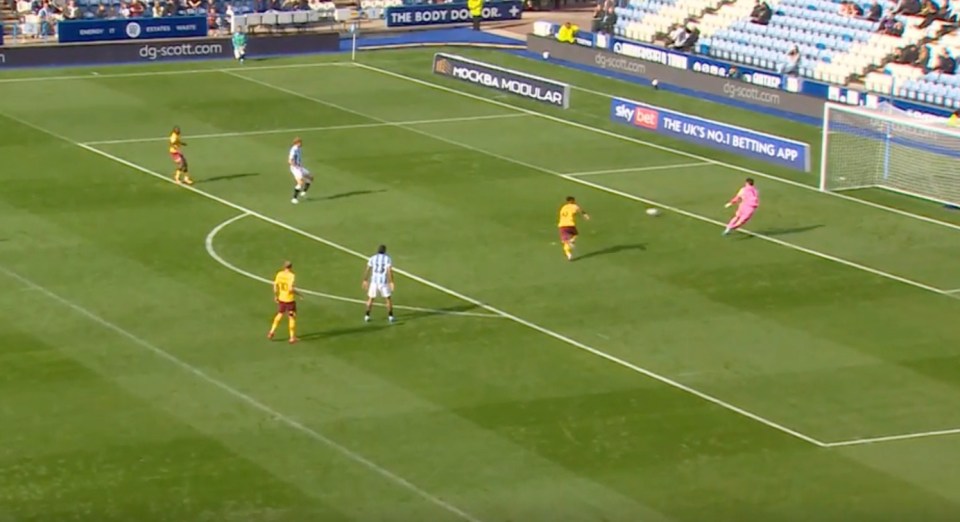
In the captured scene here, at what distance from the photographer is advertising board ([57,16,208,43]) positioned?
248ft

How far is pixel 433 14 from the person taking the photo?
8475cm

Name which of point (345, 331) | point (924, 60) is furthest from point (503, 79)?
point (345, 331)

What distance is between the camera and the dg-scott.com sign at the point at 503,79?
67.2 m

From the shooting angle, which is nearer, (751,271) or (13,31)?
(751,271)

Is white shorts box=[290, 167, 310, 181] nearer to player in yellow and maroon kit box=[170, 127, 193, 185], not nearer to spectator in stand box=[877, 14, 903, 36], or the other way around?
player in yellow and maroon kit box=[170, 127, 193, 185]

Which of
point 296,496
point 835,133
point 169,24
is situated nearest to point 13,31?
point 169,24

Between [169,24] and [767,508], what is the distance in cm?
5249

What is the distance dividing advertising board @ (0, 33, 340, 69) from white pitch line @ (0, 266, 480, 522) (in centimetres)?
3002

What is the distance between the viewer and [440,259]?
1821 inches

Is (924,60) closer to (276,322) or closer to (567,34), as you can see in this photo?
(567,34)

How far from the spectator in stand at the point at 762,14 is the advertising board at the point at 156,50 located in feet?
60.0

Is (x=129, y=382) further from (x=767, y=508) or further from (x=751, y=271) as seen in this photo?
(x=751, y=271)

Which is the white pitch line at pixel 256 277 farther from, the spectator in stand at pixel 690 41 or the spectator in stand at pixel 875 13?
the spectator in stand at pixel 875 13

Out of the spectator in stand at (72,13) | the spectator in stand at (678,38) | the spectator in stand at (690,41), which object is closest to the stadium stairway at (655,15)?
the spectator in stand at (678,38)
